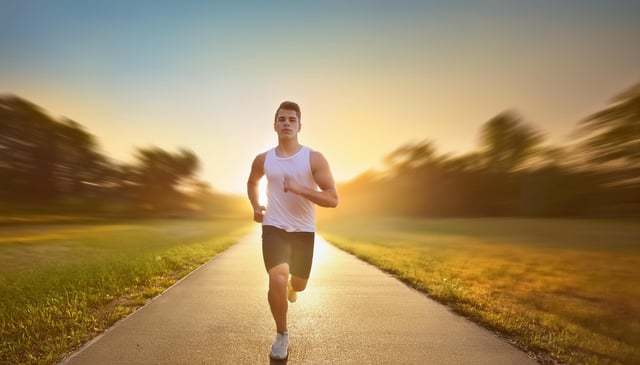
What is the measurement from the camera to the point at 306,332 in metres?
4.77

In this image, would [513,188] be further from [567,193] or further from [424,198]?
[424,198]

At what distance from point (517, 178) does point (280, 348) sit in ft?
177

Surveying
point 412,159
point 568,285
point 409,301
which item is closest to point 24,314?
point 409,301

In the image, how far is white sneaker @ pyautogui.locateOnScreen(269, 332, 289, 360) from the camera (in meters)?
3.72

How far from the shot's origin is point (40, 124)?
3603cm

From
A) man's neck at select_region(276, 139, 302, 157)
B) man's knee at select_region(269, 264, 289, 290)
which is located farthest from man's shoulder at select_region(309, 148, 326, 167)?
man's knee at select_region(269, 264, 289, 290)

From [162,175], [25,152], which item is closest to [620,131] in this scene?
[25,152]

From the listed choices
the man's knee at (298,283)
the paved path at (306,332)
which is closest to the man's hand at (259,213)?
the man's knee at (298,283)

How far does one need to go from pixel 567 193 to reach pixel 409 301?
35.5m

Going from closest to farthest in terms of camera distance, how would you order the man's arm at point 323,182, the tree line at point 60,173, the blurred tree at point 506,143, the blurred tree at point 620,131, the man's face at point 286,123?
the man's arm at point 323,182, the man's face at point 286,123, the blurred tree at point 620,131, the tree line at point 60,173, the blurred tree at point 506,143

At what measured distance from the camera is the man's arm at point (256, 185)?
4.17 meters

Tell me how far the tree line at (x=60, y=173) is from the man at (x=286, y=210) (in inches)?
1137

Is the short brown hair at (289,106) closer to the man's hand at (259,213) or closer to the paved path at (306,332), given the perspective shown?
the man's hand at (259,213)

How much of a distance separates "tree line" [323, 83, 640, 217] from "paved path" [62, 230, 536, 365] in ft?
70.8
